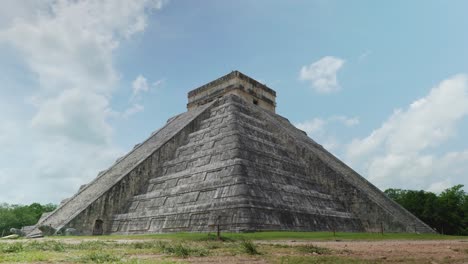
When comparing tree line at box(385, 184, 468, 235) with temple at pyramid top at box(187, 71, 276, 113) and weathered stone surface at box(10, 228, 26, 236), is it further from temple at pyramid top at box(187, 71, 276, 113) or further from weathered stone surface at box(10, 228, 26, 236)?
weathered stone surface at box(10, 228, 26, 236)

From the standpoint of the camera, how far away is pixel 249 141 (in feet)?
60.5

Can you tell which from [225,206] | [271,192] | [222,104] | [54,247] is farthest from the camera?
[222,104]

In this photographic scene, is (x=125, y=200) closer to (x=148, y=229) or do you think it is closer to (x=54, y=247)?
(x=148, y=229)

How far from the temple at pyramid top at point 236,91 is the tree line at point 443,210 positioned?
13.7 m

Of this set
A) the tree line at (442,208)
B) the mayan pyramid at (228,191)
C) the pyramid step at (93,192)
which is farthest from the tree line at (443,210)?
the pyramid step at (93,192)

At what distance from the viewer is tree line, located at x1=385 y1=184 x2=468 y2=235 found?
27.8m

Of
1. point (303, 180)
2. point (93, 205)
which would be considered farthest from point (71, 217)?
point (303, 180)

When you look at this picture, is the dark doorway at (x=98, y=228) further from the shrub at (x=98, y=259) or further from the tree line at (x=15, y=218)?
the tree line at (x=15, y=218)

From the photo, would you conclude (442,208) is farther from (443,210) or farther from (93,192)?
(93,192)

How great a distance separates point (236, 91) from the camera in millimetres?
26875

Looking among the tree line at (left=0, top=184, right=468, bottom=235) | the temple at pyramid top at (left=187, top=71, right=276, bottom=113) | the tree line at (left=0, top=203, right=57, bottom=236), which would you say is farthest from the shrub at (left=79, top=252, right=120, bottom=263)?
the tree line at (left=0, top=203, right=57, bottom=236)

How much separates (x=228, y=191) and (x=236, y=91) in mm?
13271

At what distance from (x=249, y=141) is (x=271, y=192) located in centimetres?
375

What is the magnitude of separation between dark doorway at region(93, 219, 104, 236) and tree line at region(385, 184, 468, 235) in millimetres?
23441
